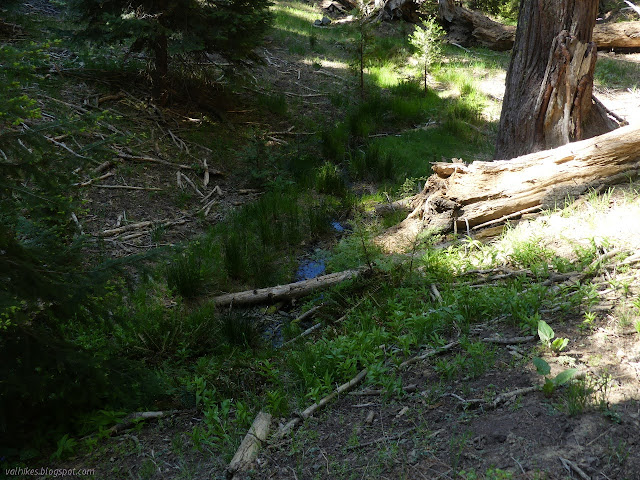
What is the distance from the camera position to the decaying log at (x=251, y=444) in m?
2.79

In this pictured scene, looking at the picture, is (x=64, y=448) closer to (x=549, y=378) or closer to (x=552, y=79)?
(x=549, y=378)

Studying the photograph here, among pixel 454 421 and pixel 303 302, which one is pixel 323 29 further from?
pixel 454 421

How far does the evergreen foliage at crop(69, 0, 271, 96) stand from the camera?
7.26 meters

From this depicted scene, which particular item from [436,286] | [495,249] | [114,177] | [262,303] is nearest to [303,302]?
[262,303]

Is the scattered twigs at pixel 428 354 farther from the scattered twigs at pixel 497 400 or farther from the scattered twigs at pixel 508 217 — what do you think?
the scattered twigs at pixel 508 217

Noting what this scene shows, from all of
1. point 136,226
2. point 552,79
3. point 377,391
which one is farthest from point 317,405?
point 552,79

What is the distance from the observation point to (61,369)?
2.92 meters

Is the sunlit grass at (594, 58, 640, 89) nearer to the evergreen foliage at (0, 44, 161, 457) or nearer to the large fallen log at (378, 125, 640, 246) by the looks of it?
the large fallen log at (378, 125, 640, 246)

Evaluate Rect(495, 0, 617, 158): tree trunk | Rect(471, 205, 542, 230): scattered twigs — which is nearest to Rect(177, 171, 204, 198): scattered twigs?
Rect(471, 205, 542, 230): scattered twigs

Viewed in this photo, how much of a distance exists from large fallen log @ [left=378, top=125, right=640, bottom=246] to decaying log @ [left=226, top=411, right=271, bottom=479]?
294 cm

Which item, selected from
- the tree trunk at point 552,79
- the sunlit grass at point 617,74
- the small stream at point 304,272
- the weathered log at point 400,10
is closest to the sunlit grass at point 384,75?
the sunlit grass at point 617,74

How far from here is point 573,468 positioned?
2.25 meters

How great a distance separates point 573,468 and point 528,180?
142 inches

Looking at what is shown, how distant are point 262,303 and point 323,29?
11.7 metres
